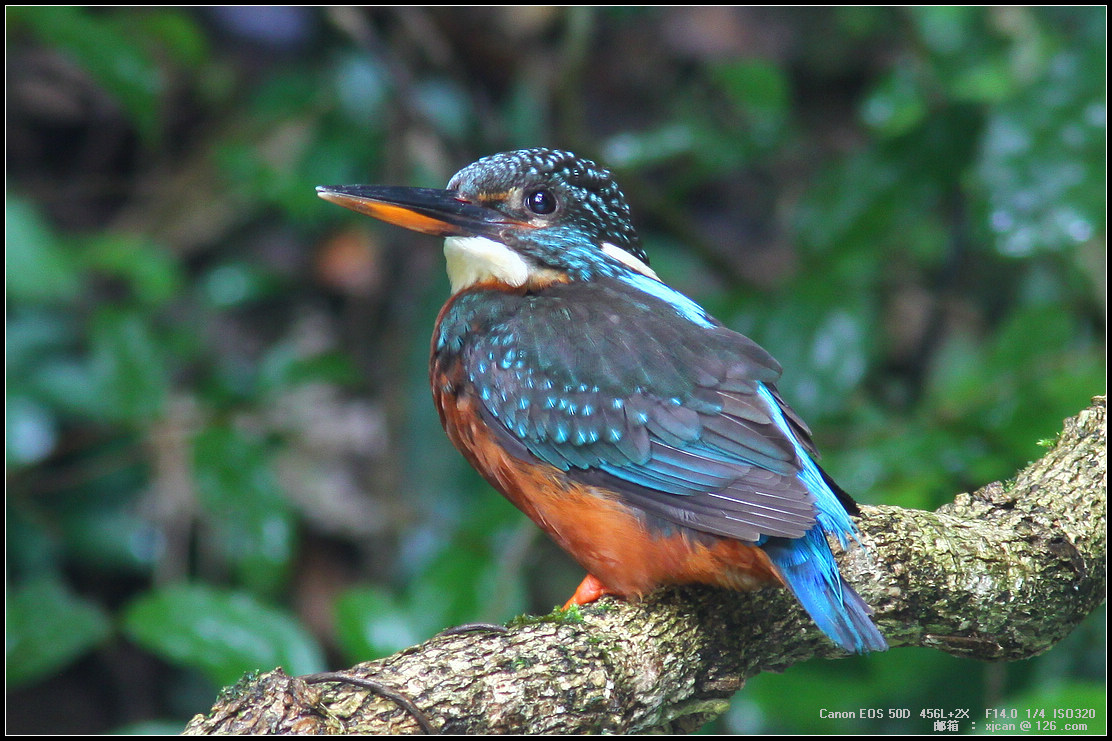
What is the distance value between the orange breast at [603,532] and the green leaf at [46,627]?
1.72 meters

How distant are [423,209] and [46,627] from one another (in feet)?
6.62

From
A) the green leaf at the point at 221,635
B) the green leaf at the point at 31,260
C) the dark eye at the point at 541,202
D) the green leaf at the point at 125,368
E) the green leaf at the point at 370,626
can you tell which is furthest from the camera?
the green leaf at the point at 125,368

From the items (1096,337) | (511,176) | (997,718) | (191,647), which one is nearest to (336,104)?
(511,176)

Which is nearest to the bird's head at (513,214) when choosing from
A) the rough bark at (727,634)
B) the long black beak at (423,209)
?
the long black beak at (423,209)

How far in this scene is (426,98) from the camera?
16.0 feet

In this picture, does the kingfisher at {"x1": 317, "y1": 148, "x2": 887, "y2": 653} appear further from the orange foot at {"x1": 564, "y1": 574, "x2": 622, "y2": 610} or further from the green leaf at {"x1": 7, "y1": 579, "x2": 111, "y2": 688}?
the green leaf at {"x1": 7, "y1": 579, "x2": 111, "y2": 688}

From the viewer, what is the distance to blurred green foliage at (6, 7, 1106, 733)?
323 centimetres

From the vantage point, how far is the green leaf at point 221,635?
2955 mm

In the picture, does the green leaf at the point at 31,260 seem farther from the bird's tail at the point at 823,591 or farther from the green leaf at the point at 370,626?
the bird's tail at the point at 823,591

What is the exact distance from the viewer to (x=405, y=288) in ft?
15.8

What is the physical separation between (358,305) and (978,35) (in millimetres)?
3102

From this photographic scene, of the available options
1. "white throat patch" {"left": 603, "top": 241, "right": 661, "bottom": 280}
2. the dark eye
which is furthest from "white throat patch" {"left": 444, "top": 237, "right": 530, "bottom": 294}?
"white throat patch" {"left": 603, "top": 241, "right": 661, "bottom": 280}

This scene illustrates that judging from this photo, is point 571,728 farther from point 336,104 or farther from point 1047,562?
point 336,104

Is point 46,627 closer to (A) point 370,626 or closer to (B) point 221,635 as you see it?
(B) point 221,635
